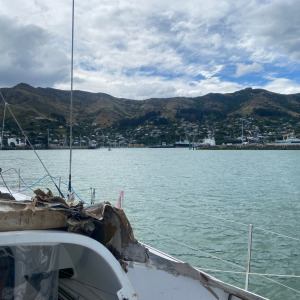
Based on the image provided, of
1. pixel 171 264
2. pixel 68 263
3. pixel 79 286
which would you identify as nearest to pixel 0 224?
pixel 68 263

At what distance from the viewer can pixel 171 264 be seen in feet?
10.2

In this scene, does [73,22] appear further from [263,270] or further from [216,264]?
[263,270]

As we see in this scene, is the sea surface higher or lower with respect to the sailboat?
lower

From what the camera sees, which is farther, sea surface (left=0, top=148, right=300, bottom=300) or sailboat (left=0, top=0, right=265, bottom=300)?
sea surface (left=0, top=148, right=300, bottom=300)

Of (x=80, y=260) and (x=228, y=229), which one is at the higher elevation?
(x=80, y=260)

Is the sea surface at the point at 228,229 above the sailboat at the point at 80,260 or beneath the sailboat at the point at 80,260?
beneath

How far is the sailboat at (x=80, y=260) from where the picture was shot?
2.24 metres

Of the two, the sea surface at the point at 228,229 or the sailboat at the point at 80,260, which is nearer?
the sailboat at the point at 80,260

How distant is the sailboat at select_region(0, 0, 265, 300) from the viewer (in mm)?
2236

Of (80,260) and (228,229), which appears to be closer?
(80,260)

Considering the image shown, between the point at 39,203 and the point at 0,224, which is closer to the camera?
the point at 0,224

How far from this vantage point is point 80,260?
2.92m

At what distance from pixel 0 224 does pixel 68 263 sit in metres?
1.08

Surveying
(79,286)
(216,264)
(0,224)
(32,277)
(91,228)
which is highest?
(0,224)
